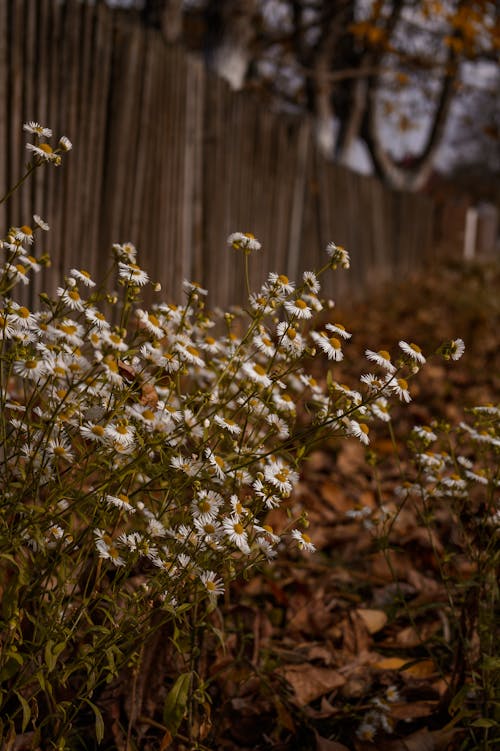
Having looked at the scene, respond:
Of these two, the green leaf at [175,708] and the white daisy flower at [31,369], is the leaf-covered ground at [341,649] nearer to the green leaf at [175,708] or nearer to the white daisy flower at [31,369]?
the green leaf at [175,708]

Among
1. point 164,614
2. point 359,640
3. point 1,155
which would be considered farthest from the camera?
point 1,155

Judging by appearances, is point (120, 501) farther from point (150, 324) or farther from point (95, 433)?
point (150, 324)

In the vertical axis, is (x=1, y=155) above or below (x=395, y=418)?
above

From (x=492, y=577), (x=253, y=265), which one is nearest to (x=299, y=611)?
(x=492, y=577)

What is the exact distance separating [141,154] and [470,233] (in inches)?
521

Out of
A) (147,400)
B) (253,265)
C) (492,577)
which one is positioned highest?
(147,400)

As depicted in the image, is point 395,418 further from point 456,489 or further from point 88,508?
point 88,508

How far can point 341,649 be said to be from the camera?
256cm

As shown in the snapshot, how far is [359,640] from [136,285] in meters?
1.41

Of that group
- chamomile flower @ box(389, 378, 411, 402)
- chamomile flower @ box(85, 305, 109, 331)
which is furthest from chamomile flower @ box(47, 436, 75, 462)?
chamomile flower @ box(389, 378, 411, 402)

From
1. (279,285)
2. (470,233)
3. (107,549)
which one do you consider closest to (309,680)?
(107,549)

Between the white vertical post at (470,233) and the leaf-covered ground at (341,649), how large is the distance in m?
12.7

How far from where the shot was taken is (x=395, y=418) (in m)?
5.27

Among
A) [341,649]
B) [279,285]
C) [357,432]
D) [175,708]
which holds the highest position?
[279,285]
